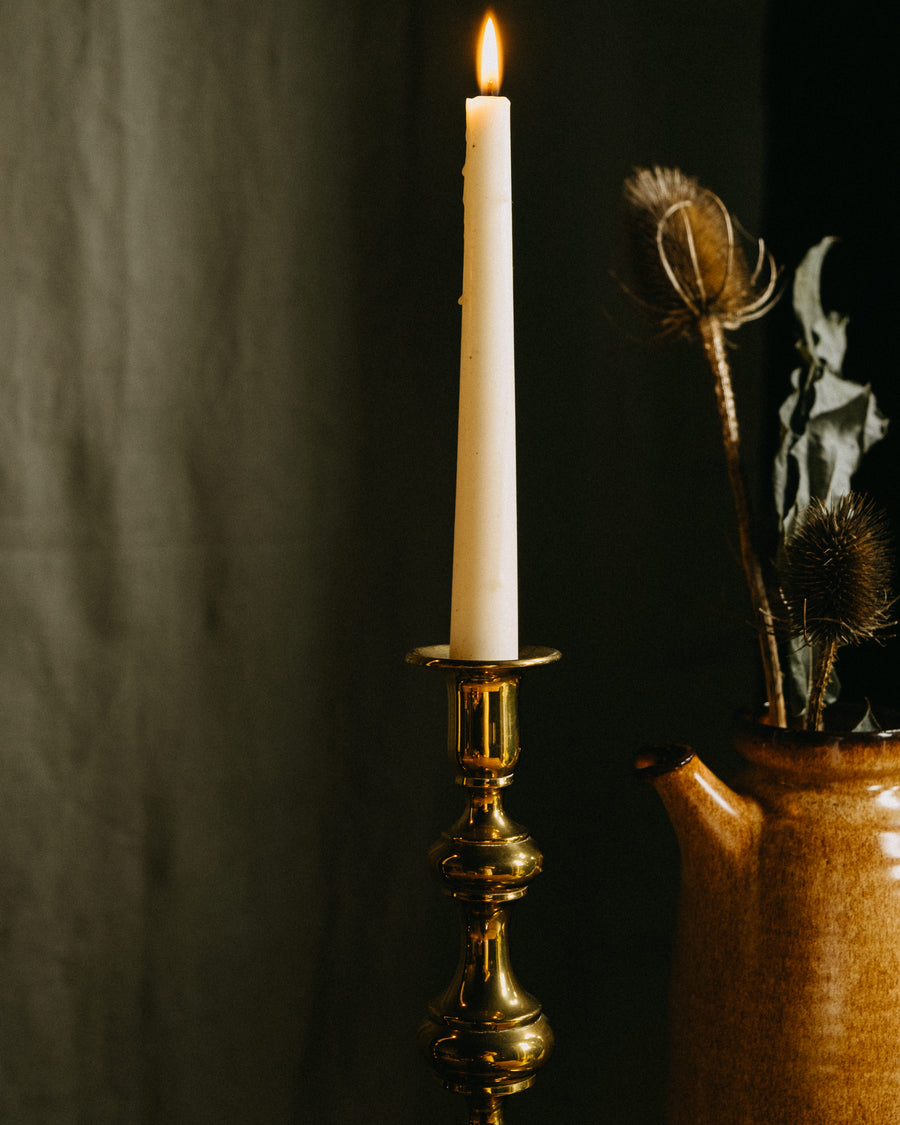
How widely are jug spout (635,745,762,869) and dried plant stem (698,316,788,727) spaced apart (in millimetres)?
71

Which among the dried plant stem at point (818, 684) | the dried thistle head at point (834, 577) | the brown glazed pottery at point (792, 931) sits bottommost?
the brown glazed pottery at point (792, 931)

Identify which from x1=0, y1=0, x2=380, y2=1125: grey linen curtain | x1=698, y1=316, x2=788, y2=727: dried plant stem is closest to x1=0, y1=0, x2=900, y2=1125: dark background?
x1=0, y1=0, x2=380, y2=1125: grey linen curtain

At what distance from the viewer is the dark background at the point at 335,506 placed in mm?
586

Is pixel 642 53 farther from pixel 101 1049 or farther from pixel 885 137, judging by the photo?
pixel 101 1049

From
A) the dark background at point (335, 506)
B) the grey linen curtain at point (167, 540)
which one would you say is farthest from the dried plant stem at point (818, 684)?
the grey linen curtain at point (167, 540)

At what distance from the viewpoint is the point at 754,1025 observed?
1.77 feet

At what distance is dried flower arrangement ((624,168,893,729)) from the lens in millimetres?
542

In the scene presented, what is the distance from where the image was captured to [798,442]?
65 cm

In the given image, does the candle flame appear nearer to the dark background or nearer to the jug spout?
the dark background

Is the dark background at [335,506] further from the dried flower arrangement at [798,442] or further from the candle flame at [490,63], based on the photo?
the candle flame at [490,63]

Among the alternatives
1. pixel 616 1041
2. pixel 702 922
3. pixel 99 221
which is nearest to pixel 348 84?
pixel 99 221

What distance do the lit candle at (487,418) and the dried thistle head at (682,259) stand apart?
176 mm

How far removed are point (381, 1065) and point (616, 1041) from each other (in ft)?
0.64

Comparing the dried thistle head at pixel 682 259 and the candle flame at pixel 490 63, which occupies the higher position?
the candle flame at pixel 490 63
